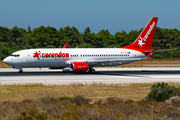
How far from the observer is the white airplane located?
128 feet

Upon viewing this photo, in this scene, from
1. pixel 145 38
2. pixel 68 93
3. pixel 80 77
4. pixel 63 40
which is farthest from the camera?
pixel 63 40

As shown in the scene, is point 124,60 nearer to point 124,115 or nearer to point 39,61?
point 39,61

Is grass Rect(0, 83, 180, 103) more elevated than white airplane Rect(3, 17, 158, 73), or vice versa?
white airplane Rect(3, 17, 158, 73)

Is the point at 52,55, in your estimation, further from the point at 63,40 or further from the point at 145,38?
the point at 63,40

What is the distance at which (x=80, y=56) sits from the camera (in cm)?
4194

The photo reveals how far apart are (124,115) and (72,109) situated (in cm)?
269

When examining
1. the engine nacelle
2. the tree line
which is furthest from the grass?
the tree line

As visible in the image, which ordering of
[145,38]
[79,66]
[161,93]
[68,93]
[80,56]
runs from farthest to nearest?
[145,38] < [80,56] < [79,66] < [68,93] < [161,93]

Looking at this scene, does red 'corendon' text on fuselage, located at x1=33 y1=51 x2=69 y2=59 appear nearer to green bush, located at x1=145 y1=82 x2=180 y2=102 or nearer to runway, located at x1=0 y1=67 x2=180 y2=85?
runway, located at x1=0 y1=67 x2=180 y2=85

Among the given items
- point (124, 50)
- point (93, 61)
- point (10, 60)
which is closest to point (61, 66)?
point (93, 61)

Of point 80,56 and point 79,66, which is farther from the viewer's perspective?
point 80,56

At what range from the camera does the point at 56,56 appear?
132 ft

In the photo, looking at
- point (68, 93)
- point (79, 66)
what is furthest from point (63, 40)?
point (68, 93)

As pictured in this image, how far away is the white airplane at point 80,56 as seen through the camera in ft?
128
